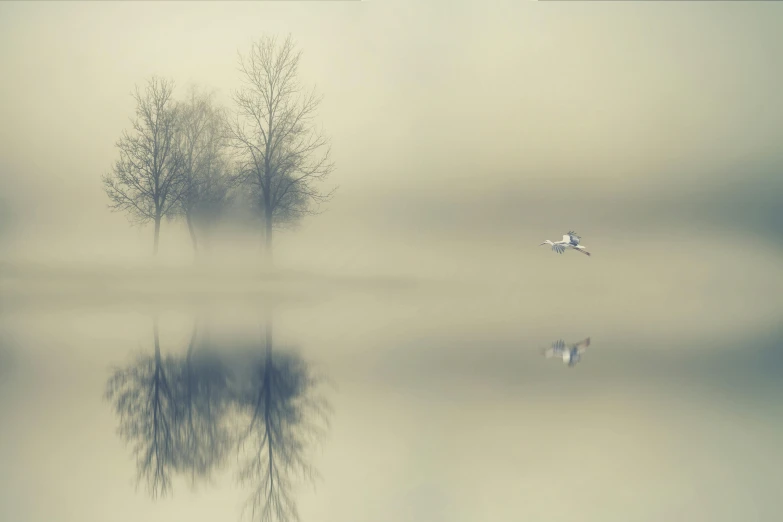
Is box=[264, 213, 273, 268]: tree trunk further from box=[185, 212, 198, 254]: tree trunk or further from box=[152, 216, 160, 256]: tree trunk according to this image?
box=[152, 216, 160, 256]: tree trunk

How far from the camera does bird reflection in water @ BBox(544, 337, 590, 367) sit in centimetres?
1465

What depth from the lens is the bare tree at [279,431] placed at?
745 cm

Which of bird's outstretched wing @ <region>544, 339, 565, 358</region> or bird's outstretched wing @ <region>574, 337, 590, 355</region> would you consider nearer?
bird's outstretched wing @ <region>544, 339, 565, 358</region>

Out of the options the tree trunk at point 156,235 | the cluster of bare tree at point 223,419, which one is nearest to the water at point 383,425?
the cluster of bare tree at point 223,419

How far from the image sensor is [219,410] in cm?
1019

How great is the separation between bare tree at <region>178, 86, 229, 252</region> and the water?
2077 cm

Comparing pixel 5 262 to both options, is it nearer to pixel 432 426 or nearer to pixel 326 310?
pixel 326 310

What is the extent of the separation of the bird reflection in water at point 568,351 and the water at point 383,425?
0.25 metres

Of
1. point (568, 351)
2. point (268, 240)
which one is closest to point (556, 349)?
point (568, 351)

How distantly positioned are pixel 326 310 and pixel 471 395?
12.3 m

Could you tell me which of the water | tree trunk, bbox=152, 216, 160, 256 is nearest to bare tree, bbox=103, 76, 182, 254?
tree trunk, bbox=152, 216, 160, 256

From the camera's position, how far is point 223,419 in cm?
977

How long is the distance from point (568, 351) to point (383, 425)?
678 centimetres

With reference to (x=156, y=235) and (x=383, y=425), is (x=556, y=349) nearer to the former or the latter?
(x=383, y=425)
